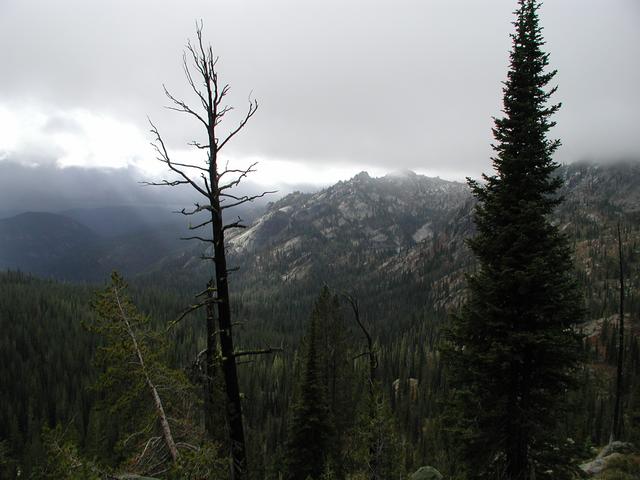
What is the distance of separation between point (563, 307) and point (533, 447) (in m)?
4.48

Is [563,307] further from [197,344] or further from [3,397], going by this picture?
[197,344]

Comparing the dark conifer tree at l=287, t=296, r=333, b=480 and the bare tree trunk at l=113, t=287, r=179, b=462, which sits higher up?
the bare tree trunk at l=113, t=287, r=179, b=462

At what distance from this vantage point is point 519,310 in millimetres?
11539

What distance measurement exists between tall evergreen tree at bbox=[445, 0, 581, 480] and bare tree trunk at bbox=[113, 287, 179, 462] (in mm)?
8733

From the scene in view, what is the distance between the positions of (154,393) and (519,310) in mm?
11107

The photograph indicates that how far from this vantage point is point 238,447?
924cm

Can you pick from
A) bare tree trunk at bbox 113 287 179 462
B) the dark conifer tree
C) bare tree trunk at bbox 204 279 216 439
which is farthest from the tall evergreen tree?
the dark conifer tree

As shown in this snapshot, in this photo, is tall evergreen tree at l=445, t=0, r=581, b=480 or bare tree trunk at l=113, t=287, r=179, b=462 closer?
bare tree trunk at l=113, t=287, r=179, b=462

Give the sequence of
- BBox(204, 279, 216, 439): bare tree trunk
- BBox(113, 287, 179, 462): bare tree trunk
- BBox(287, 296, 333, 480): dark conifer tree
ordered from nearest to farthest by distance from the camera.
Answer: BBox(113, 287, 179, 462): bare tree trunk → BBox(204, 279, 216, 439): bare tree trunk → BBox(287, 296, 333, 480): dark conifer tree

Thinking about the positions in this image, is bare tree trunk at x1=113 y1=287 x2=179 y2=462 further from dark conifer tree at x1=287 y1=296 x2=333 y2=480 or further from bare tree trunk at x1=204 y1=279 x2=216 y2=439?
dark conifer tree at x1=287 y1=296 x2=333 y2=480

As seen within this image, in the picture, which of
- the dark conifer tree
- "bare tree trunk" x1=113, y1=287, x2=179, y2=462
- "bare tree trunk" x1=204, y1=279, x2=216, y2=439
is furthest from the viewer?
the dark conifer tree

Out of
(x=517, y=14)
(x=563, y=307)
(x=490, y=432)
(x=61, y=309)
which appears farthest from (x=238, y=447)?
(x=61, y=309)

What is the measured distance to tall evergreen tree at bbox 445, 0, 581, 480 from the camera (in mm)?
10984

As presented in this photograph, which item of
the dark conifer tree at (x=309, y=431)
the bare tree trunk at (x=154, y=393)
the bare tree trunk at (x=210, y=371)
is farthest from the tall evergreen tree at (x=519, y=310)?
the dark conifer tree at (x=309, y=431)
